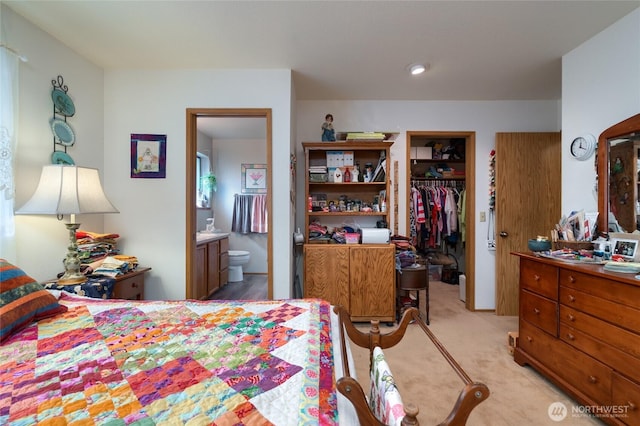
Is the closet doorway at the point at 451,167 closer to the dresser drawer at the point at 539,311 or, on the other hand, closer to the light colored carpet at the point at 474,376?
the light colored carpet at the point at 474,376

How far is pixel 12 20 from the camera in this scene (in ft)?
5.50

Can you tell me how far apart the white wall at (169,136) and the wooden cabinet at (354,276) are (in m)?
0.34

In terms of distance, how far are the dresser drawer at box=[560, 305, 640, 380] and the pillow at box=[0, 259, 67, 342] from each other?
9.27 feet

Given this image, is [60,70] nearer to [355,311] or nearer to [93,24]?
[93,24]

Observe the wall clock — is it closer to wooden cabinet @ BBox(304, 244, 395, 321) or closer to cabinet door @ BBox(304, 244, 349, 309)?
wooden cabinet @ BBox(304, 244, 395, 321)

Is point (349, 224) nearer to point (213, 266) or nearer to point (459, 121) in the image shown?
point (459, 121)

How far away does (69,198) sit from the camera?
1.67m

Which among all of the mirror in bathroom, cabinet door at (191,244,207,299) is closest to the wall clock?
cabinet door at (191,244,207,299)

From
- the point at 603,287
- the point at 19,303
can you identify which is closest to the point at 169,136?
the point at 19,303

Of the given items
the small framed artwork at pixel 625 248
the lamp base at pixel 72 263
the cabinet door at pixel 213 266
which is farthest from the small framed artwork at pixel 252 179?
the small framed artwork at pixel 625 248

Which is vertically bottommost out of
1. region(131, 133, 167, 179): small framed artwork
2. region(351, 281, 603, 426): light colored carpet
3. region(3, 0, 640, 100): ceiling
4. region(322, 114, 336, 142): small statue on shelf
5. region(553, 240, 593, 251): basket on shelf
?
region(351, 281, 603, 426): light colored carpet

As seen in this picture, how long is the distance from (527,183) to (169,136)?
376cm

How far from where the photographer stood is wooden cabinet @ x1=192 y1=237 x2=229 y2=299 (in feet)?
10.2

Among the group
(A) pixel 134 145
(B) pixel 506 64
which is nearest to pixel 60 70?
(A) pixel 134 145
